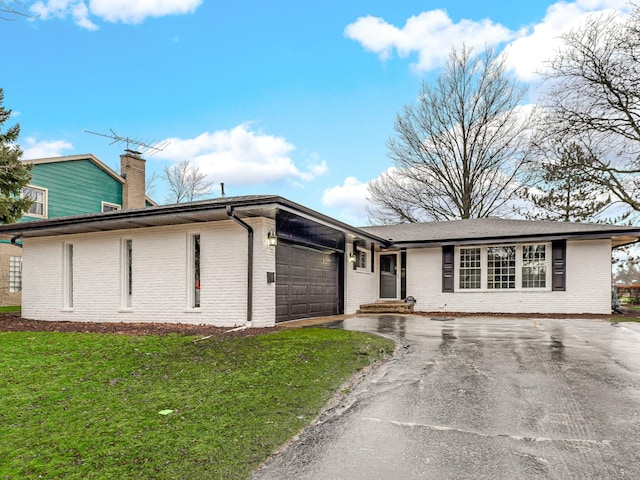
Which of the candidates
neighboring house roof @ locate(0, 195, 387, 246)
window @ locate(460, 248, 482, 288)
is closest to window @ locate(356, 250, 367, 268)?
neighboring house roof @ locate(0, 195, 387, 246)

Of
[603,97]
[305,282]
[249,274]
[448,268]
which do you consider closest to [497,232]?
[448,268]

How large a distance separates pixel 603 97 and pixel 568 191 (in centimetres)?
713

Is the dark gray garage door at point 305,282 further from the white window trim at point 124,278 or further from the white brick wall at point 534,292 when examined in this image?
the white window trim at point 124,278

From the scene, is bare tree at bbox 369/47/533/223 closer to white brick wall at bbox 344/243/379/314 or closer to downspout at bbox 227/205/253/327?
white brick wall at bbox 344/243/379/314

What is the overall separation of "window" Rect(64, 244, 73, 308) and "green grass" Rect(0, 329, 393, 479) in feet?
18.1

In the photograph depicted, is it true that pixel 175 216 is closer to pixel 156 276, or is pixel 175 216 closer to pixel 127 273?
pixel 156 276

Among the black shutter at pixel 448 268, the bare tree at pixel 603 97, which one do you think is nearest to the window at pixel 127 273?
the black shutter at pixel 448 268

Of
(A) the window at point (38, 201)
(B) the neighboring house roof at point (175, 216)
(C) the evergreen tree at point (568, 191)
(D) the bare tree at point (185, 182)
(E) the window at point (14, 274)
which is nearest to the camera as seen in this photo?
(B) the neighboring house roof at point (175, 216)

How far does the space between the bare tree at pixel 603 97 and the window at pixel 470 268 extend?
26.3 feet

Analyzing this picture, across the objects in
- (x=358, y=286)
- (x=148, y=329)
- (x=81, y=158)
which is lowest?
(x=148, y=329)

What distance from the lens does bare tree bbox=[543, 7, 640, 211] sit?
17219 millimetres

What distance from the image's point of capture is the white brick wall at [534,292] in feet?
47.0

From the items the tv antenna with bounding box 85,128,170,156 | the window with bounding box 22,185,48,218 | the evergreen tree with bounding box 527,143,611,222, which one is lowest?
the window with bounding box 22,185,48,218

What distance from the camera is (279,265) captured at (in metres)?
10.7
